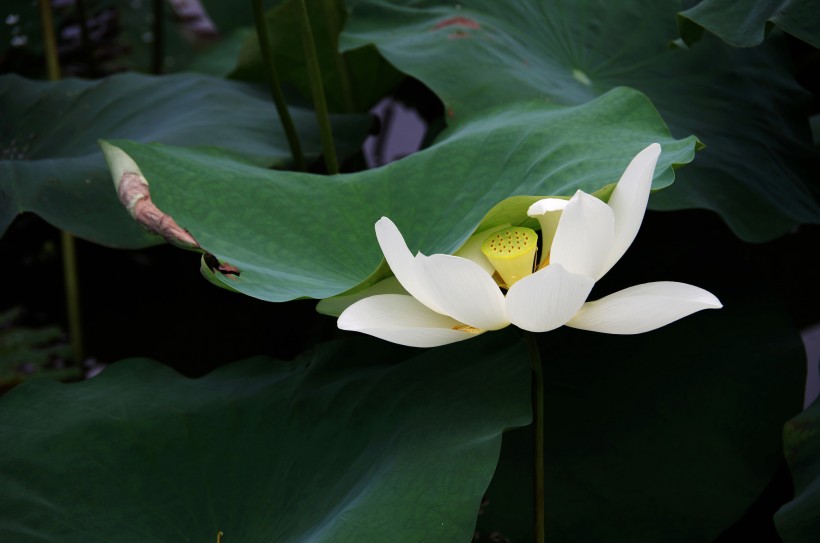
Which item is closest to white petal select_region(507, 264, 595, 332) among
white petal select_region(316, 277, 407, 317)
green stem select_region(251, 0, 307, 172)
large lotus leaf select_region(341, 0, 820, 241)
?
white petal select_region(316, 277, 407, 317)

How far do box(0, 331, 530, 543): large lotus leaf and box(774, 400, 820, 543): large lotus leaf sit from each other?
246 mm

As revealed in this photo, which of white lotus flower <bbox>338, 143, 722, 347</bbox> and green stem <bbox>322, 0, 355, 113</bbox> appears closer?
white lotus flower <bbox>338, 143, 722, 347</bbox>

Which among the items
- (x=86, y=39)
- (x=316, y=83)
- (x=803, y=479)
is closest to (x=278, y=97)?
(x=316, y=83)

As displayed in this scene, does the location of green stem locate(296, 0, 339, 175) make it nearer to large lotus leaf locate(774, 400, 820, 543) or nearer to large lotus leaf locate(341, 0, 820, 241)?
large lotus leaf locate(341, 0, 820, 241)

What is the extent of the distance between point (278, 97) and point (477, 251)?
0.48 metres

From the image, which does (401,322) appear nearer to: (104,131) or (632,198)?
(632,198)

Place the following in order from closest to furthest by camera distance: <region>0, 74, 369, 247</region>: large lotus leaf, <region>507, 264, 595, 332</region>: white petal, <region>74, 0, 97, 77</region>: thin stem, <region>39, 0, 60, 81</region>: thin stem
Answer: <region>507, 264, 595, 332</region>: white petal → <region>0, 74, 369, 247</region>: large lotus leaf → <region>39, 0, 60, 81</region>: thin stem → <region>74, 0, 97, 77</region>: thin stem

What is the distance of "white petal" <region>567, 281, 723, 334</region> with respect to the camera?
1.82 ft

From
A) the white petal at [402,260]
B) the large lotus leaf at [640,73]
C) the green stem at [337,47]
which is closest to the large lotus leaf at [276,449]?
the white petal at [402,260]

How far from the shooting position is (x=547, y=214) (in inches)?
24.6

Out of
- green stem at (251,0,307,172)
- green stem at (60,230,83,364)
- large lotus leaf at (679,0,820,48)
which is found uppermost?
large lotus leaf at (679,0,820,48)

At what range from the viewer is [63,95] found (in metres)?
1.20

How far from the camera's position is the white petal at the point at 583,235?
55 centimetres

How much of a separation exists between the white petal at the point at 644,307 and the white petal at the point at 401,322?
0.08 m
